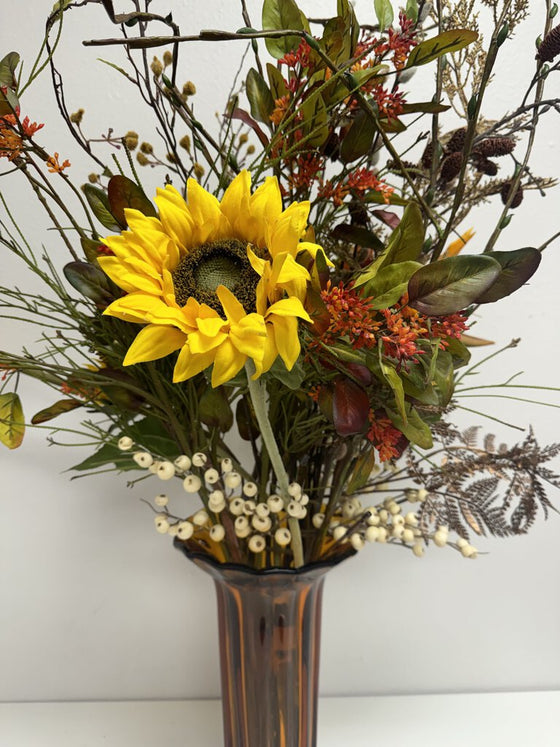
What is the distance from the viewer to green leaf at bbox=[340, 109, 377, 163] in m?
0.50

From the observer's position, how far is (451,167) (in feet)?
1.72

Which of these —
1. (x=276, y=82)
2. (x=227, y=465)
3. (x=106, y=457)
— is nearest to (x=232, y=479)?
(x=227, y=465)

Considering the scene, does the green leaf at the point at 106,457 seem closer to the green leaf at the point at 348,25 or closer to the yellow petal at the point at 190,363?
the yellow petal at the point at 190,363

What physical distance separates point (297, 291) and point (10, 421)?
311mm

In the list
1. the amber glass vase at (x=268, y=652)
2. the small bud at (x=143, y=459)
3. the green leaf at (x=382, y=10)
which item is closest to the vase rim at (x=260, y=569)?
the amber glass vase at (x=268, y=652)

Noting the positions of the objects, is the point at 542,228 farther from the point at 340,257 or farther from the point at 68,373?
the point at 68,373

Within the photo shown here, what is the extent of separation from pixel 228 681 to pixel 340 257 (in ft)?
1.38

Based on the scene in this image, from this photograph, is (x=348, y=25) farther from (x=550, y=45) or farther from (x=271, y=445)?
(x=271, y=445)

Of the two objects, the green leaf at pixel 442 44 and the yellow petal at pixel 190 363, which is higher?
the green leaf at pixel 442 44

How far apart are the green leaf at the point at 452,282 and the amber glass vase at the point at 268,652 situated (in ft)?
0.91

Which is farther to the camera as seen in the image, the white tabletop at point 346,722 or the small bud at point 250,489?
the white tabletop at point 346,722

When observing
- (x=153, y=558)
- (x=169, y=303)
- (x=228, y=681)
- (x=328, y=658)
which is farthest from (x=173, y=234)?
(x=328, y=658)

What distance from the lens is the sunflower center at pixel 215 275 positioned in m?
0.41

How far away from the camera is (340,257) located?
575 mm
